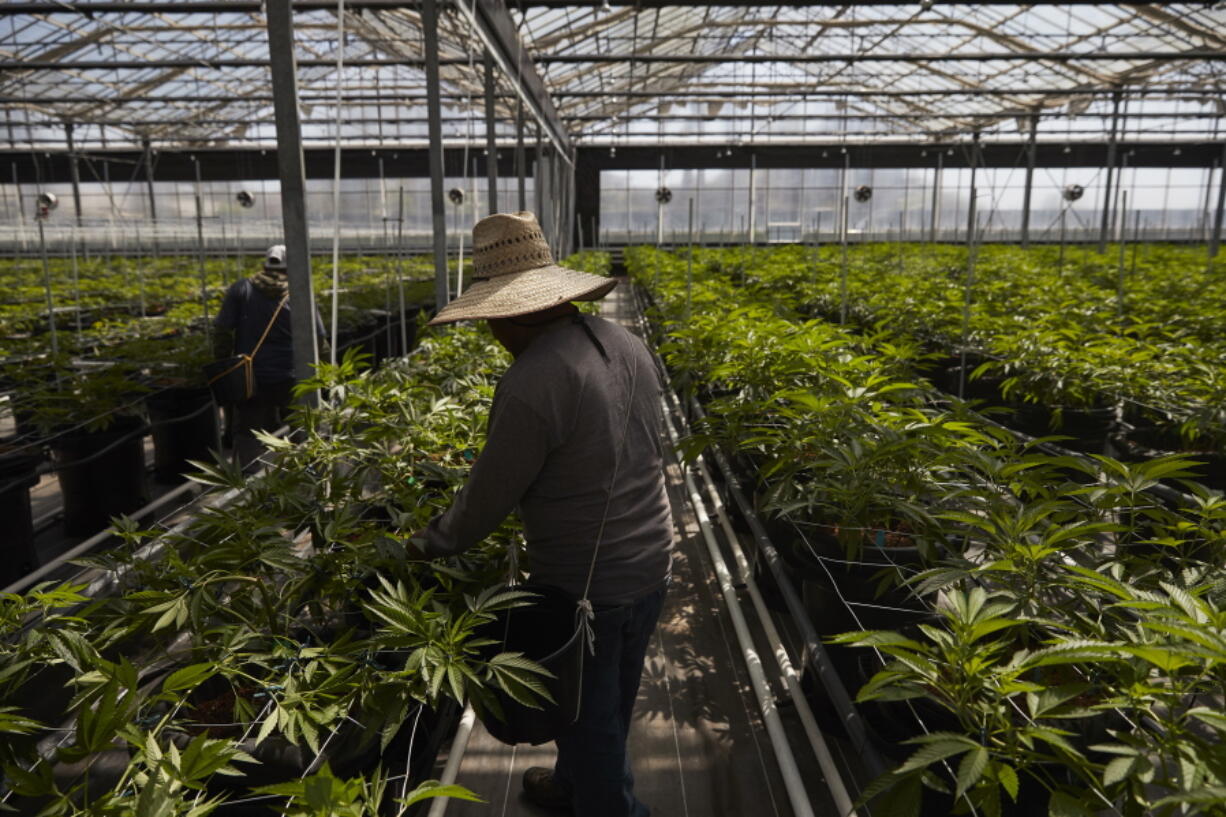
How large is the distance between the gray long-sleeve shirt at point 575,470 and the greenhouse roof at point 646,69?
16.9 feet

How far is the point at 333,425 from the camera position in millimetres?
2656

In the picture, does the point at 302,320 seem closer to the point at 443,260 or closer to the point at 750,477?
the point at 750,477

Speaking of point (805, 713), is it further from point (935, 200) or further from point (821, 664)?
point (935, 200)

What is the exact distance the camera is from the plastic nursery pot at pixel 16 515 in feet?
11.4

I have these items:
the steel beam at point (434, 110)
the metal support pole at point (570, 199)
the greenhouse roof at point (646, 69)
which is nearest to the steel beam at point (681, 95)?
the greenhouse roof at point (646, 69)

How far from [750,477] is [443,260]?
117 inches

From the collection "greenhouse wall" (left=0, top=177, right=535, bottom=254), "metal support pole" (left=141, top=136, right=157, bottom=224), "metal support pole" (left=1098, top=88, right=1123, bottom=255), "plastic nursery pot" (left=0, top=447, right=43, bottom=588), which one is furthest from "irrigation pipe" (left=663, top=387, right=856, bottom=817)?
"greenhouse wall" (left=0, top=177, right=535, bottom=254)

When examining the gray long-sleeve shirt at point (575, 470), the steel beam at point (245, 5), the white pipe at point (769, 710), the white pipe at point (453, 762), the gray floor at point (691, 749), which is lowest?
the gray floor at point (691, 749)

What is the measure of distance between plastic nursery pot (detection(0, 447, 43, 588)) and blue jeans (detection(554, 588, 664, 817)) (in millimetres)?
2890

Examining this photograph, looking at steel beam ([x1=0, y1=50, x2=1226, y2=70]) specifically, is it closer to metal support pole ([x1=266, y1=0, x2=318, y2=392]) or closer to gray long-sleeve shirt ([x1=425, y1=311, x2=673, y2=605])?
metal support pole ([x1=266, y1=0, x2=318, y2=392])

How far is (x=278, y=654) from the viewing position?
4.73ft

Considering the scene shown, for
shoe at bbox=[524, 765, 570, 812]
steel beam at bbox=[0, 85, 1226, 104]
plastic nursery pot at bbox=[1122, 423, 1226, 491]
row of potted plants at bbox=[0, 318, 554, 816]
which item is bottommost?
shoe at bbox=[524, 765, 570, 812]

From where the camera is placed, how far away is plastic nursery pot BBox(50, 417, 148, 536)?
4.04 m

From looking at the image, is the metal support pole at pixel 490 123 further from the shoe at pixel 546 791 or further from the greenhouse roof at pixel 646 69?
the shoe at pixel 546 791
